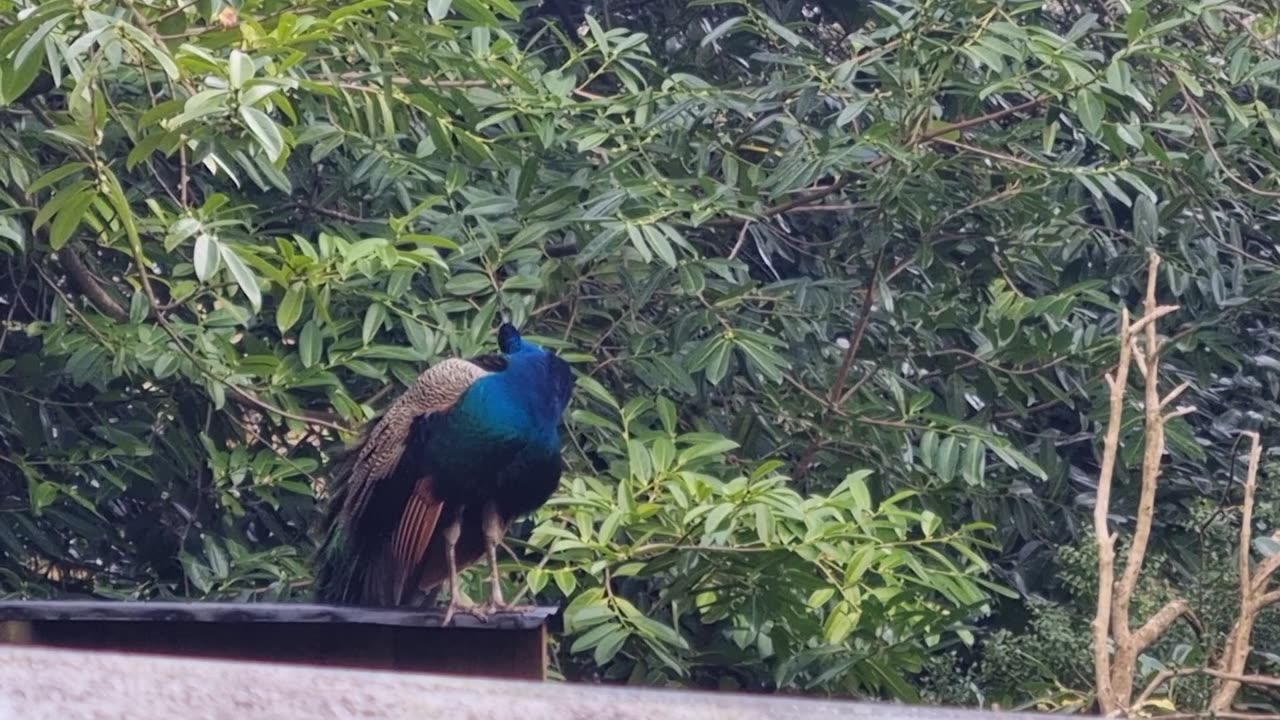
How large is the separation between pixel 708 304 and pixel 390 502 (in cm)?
87

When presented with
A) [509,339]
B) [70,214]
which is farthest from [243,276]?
[509,339]

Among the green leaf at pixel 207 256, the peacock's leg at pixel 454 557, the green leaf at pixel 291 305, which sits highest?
the green leaf at pixel 207 256

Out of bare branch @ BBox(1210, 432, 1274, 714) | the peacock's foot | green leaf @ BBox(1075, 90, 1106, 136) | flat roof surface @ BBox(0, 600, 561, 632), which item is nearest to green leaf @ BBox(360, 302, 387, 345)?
the peacock's foot

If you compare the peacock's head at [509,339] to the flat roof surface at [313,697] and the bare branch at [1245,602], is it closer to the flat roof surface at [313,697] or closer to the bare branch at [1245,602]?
the bare branch at [1245,602]

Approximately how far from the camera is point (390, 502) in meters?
3.71

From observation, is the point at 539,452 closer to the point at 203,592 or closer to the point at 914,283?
the point at 203,592

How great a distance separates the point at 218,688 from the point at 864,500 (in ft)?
8.65

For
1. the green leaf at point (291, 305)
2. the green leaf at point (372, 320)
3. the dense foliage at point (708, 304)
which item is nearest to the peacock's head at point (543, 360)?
the dense foliage at point (708, 304)

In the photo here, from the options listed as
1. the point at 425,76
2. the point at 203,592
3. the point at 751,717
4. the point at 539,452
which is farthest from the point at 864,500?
the point at 751,717

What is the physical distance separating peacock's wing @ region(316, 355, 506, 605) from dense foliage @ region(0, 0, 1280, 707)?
9 cm

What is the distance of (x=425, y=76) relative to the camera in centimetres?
355

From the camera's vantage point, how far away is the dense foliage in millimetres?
3350

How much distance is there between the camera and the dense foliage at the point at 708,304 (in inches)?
132

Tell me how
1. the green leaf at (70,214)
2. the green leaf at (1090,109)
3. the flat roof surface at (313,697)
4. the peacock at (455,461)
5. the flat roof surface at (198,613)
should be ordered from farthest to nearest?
the peacock at (455,461) < the green leaf at (1090,109) < the green leaf at (70,214) < the flat roof surface at (198,613) < the flat roof surface at (313,697)
